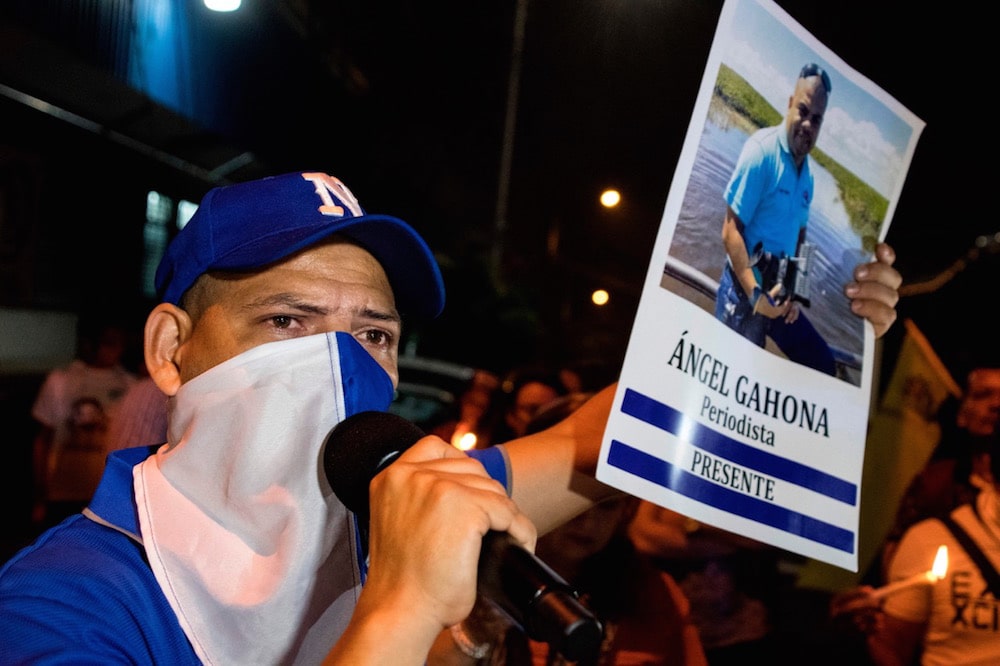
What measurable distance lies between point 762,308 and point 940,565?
7.72 ft

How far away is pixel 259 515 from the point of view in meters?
1.24

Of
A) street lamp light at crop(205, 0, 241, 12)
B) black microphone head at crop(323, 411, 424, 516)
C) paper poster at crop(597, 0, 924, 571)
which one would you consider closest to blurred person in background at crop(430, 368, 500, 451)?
street lamp light at crop(205, 0, 241, 12)

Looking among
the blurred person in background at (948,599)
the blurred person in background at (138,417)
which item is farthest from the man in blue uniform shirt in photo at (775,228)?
the blurred person in background at (138,417)

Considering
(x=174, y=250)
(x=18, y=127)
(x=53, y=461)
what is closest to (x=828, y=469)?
(x=174, y=250)

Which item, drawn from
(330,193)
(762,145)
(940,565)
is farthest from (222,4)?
(940,565)

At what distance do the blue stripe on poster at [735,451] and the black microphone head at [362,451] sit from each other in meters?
0.48

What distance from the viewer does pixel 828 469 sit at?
171 cm

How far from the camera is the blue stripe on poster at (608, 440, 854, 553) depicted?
4.66 feet

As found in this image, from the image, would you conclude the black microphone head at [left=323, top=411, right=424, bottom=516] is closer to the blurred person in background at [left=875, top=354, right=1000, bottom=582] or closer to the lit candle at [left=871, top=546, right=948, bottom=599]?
the lit candle at [left=871, top=546, right=948, bottom=599]

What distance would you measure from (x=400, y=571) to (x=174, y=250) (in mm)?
1047

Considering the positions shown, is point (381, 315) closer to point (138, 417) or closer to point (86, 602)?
point (86, 602)

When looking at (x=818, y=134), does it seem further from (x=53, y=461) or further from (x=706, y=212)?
(x=53, y=461)

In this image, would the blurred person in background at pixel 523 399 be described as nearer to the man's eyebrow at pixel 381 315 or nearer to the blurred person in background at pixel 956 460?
the blurred person in background at pixel 956 460

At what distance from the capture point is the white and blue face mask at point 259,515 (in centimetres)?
123
